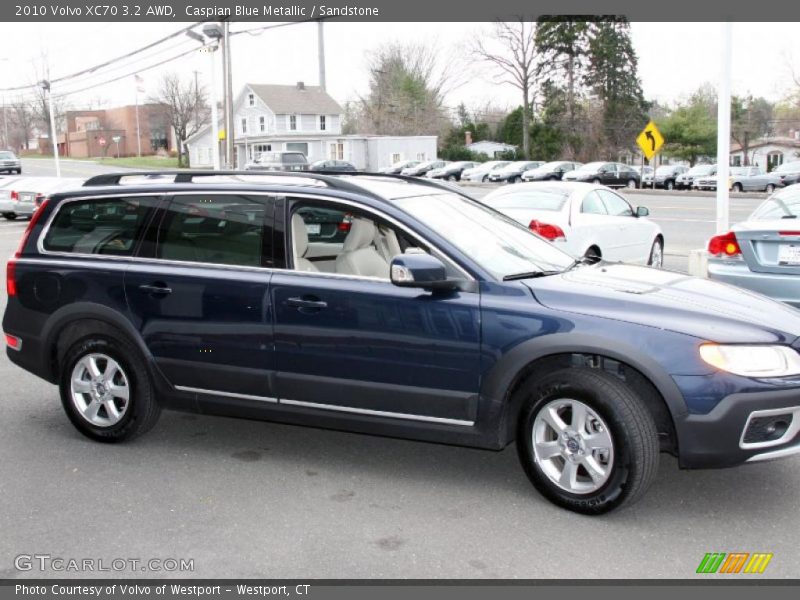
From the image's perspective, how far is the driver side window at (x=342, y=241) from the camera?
193 inches

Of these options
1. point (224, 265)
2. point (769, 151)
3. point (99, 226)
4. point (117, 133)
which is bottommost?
point (224, 265)

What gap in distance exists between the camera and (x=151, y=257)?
5258mm

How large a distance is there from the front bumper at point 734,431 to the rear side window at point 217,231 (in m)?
Result: 2.50

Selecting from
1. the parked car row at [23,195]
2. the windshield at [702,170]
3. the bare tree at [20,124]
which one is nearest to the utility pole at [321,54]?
the bare tree at [20,124]

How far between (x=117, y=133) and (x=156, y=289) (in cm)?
10406

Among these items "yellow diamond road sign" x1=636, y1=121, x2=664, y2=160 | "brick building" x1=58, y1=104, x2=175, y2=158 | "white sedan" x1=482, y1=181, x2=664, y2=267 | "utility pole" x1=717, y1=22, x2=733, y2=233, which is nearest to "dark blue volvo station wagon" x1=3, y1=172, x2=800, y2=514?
"white sedan" x1=482, y1=181, x2=664, y2=267

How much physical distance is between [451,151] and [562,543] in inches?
2948

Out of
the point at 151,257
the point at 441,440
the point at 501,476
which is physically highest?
the point at 151,257

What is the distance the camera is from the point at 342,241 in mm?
5242

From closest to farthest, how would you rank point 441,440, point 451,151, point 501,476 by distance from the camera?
1. point 441,440
2. point 501,476
3. point 451,151

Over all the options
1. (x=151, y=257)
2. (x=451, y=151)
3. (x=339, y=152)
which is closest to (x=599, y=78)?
(x=451, y=151)

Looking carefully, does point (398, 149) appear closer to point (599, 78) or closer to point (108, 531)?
point (599, 78)

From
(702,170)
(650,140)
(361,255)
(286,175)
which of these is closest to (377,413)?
(361,255)

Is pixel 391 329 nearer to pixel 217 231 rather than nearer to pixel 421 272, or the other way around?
pixel 421 272
